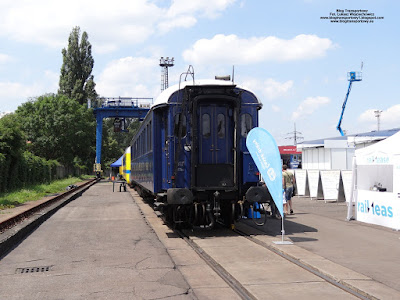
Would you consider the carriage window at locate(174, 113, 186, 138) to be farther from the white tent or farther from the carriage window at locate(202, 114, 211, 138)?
the white tent

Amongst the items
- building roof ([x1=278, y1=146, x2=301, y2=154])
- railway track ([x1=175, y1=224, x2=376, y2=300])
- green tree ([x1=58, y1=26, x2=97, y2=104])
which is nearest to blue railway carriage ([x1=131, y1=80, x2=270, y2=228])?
railway track ([x1=175, y1=224, x2=376, y2=300])

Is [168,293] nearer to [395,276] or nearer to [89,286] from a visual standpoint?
[89,286]

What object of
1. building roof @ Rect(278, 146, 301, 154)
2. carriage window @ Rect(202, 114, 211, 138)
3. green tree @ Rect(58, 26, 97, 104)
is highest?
green tree @ Rect(58, 26, 97, 104)

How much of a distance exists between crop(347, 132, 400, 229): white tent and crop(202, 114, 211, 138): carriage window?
177 inches

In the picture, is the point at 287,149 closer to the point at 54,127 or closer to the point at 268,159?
the point at 54,127

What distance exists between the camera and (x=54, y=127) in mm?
50125

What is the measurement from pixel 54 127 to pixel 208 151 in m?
42.9

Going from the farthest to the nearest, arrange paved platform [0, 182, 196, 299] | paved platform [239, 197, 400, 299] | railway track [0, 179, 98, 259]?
1. railway track [0, 179, 98, 259]
2. paved platform [239, 197, 400, 299]
3. paved platform [0, 182, 196, 299]

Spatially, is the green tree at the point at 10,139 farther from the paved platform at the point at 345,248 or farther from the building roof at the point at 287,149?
the building roof at the point at 287,149

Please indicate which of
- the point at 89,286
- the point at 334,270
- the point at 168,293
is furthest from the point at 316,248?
the point at 89,286

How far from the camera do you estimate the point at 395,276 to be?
625cm

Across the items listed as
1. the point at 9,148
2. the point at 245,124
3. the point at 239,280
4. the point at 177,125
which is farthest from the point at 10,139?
the point at 239,280

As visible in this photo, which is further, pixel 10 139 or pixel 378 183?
pixel 10 139

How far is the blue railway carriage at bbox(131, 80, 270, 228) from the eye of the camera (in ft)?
33.7
